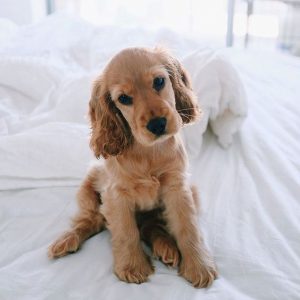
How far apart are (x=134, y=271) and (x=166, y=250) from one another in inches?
4.4

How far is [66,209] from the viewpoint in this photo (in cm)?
119

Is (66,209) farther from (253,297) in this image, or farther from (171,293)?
(253,297)

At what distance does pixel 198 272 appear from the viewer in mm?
910

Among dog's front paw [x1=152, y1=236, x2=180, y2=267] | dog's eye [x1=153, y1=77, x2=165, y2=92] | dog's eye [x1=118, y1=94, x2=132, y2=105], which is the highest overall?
dog's eye [x1=153, y1=77, x2=165, y2=92]

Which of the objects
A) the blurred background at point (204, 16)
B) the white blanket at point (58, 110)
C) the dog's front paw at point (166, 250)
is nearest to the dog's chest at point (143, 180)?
the dog's front paw at point (166, 250)

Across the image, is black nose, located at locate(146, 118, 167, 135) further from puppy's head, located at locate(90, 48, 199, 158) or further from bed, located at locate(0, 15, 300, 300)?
bed, located at locate(0, 15, 300, 300)

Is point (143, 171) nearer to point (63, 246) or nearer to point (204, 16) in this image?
point (63, 246)

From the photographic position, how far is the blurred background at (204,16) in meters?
3.48

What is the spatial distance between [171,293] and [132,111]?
44 centimetres

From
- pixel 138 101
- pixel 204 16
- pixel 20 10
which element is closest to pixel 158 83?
pixel 138 101

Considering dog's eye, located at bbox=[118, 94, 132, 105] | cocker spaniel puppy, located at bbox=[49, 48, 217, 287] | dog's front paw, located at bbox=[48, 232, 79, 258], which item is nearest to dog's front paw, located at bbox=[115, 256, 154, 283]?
cocker spaniel puppy, located at bbox=[49, 48, 217, 287]

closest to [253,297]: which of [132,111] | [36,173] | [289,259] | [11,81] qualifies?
[289,259]

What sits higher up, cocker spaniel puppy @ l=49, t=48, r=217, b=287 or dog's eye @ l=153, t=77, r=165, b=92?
dog's eye @ l=153, t=77, r=165, b=92

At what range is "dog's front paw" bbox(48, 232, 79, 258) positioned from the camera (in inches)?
38.7
